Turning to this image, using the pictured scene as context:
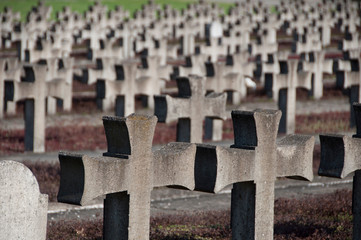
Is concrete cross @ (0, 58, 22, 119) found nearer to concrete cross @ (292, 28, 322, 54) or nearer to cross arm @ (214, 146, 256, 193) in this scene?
cross arm @ (214, 146, 256, 193)

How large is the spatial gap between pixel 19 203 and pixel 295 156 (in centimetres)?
340

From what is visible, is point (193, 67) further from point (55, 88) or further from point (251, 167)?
point (251, 167)

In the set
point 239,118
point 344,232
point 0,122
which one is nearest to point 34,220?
point 239,118

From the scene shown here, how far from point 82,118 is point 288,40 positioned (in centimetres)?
2874

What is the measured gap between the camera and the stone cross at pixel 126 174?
797 cm

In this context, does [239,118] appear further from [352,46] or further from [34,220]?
[352,46]

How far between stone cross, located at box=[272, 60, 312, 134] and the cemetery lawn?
948 cm

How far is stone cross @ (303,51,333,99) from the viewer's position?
3012 centimetres

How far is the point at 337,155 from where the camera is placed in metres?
9.67

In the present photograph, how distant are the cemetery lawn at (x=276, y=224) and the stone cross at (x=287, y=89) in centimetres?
948

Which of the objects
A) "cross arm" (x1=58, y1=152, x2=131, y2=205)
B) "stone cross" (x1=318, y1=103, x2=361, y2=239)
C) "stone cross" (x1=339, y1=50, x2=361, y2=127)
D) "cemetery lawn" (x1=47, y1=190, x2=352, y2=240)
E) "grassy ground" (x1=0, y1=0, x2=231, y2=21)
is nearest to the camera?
"cross arm" (x1=58, y1=152, x2=131, y2=205)

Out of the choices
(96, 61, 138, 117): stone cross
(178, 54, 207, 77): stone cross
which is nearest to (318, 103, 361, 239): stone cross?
(96, 61, 138, 117): stone cross

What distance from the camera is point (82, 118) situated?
2588 centimetres

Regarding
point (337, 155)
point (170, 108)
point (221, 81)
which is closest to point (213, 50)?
point (221, 81)
